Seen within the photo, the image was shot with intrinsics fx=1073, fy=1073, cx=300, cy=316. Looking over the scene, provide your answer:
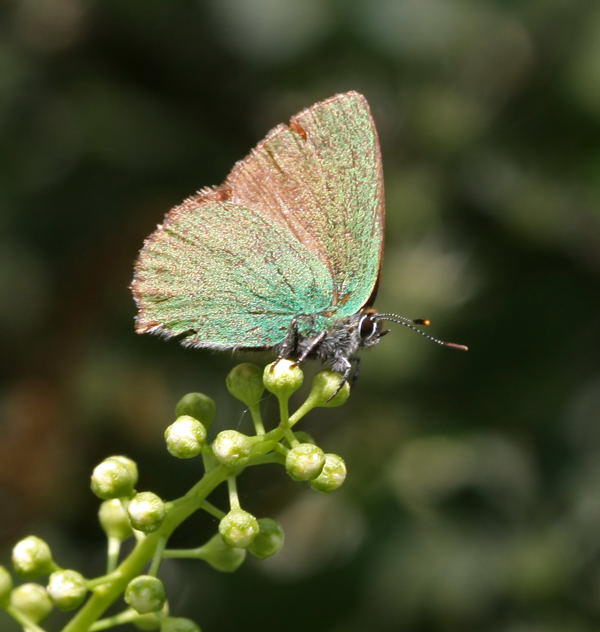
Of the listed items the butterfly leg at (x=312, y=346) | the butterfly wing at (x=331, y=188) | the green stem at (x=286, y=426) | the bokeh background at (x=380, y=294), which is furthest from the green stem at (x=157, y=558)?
the bokeh background at (x=380, y=294)

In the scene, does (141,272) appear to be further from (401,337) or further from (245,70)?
(245,70)

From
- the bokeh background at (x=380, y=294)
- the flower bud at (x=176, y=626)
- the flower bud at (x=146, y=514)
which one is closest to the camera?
the flower bud at (x=146, y=514)

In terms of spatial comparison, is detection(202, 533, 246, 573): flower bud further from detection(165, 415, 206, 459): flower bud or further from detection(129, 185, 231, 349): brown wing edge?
detection(129, 185, 231, 349): brown wing edge

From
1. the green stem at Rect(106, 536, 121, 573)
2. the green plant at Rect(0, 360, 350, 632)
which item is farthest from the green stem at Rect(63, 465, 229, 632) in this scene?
the green stem at Rect(106, 536, 121, 573)

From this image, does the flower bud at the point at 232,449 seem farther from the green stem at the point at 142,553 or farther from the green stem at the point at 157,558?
the green stem at the point at 157,558

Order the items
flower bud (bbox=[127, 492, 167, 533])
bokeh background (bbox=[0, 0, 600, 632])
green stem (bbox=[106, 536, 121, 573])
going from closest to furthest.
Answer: flower bud (bbox=[127, 492, 167, 533]) < green stem (bbox=[106, 536, 121, 573]) < bokeh background (bbox=[0, 0, 600, 632])

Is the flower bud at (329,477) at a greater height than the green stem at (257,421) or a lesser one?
lesser
